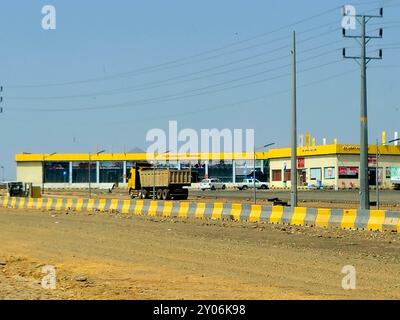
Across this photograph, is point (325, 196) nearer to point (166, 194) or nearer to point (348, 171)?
point (166, 194)

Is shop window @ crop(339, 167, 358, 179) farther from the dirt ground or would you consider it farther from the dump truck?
the dirt ground

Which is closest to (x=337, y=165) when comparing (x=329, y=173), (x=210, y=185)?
(x=329, y=173)

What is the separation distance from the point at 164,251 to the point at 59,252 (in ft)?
8.50

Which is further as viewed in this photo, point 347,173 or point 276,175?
point 276,175

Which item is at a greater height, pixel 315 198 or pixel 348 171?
pixel 348 171

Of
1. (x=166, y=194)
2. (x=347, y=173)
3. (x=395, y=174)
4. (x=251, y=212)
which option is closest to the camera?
(x=251, y=212)

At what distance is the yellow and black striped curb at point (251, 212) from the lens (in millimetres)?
23672

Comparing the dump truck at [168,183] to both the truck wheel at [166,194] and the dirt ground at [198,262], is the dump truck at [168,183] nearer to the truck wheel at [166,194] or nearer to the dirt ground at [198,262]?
the truck wheel at [166,194]

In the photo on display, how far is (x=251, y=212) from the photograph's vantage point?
Result: 96.3 feet

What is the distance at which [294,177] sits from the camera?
104 feet

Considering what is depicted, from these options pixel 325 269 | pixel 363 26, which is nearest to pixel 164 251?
pixel 325 269

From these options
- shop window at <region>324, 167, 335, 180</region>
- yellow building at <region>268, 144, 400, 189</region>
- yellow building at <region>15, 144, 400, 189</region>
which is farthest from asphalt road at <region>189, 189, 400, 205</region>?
shop window at <region>324, 167, 335, 180</region>

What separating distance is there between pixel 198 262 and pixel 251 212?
559 inches
